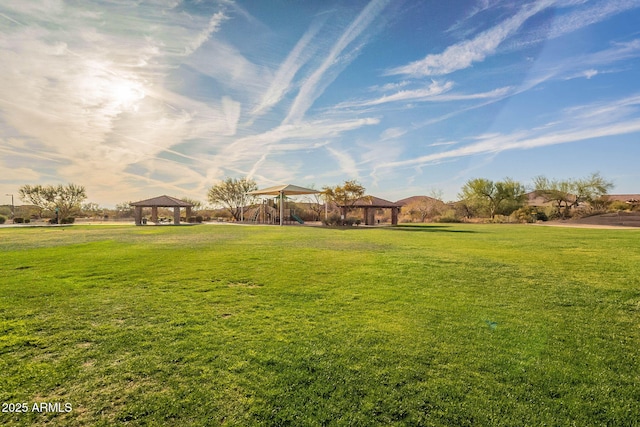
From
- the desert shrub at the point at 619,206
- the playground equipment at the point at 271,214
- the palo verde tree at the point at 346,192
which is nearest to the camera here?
the palo verde tree at the point at 346,192

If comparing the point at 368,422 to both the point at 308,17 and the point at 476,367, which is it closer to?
the point at 476,367

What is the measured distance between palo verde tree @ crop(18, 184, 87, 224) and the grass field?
39.5 m

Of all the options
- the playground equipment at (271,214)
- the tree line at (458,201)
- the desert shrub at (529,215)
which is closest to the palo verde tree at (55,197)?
the tree line at (458,201)

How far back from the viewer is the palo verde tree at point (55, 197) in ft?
118

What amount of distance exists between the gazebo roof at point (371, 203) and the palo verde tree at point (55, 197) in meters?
33.6

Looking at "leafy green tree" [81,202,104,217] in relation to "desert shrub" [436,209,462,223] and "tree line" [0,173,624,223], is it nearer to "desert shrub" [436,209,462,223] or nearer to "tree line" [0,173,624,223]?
"tree line" [0,173,624,223]

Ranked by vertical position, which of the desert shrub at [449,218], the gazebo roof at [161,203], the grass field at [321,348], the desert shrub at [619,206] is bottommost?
the grass field at [321,348]

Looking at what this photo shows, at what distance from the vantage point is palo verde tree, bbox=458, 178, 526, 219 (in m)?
39.0

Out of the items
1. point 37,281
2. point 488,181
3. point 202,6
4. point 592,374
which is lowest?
point 592,374

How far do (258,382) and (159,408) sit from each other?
78 cm

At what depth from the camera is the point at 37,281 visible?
583 centimetres

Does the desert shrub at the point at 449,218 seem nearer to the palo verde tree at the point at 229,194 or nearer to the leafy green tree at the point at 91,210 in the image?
the palo verde tree at the point at 229,194

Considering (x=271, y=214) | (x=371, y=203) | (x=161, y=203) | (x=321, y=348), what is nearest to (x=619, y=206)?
(x=371, y=203)

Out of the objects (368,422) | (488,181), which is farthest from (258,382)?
(488,181)
